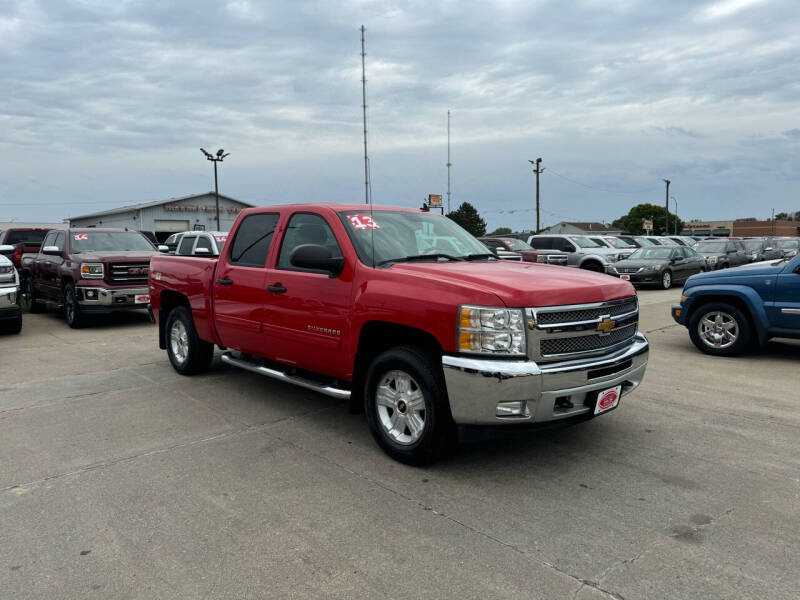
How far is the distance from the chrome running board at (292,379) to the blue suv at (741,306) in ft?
18.8

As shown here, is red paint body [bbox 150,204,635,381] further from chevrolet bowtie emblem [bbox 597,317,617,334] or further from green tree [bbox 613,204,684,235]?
green tree [bbox 613,204,684,235]

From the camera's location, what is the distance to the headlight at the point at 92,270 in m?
11.0

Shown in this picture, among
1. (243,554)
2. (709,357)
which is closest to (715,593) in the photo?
(243,554)

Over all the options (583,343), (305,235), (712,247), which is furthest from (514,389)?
(712,247)

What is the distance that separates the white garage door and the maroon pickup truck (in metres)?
41.0

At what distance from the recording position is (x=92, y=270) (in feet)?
36.3

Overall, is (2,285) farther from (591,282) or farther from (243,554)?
(591,282)

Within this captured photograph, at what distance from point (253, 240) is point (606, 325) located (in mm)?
3348

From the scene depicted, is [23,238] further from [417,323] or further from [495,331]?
[495,331]

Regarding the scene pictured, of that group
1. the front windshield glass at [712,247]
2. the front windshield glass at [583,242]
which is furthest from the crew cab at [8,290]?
the front windshield glass at [712,247]

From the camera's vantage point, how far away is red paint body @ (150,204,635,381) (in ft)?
12.9

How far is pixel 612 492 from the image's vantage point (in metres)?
3.81

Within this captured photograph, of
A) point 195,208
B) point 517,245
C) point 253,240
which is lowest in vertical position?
point 517,245

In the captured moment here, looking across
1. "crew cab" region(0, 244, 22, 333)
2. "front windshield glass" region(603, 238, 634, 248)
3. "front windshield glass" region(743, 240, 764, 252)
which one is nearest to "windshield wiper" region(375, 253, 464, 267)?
"crew cab" region(0, 244, 22, 333)
